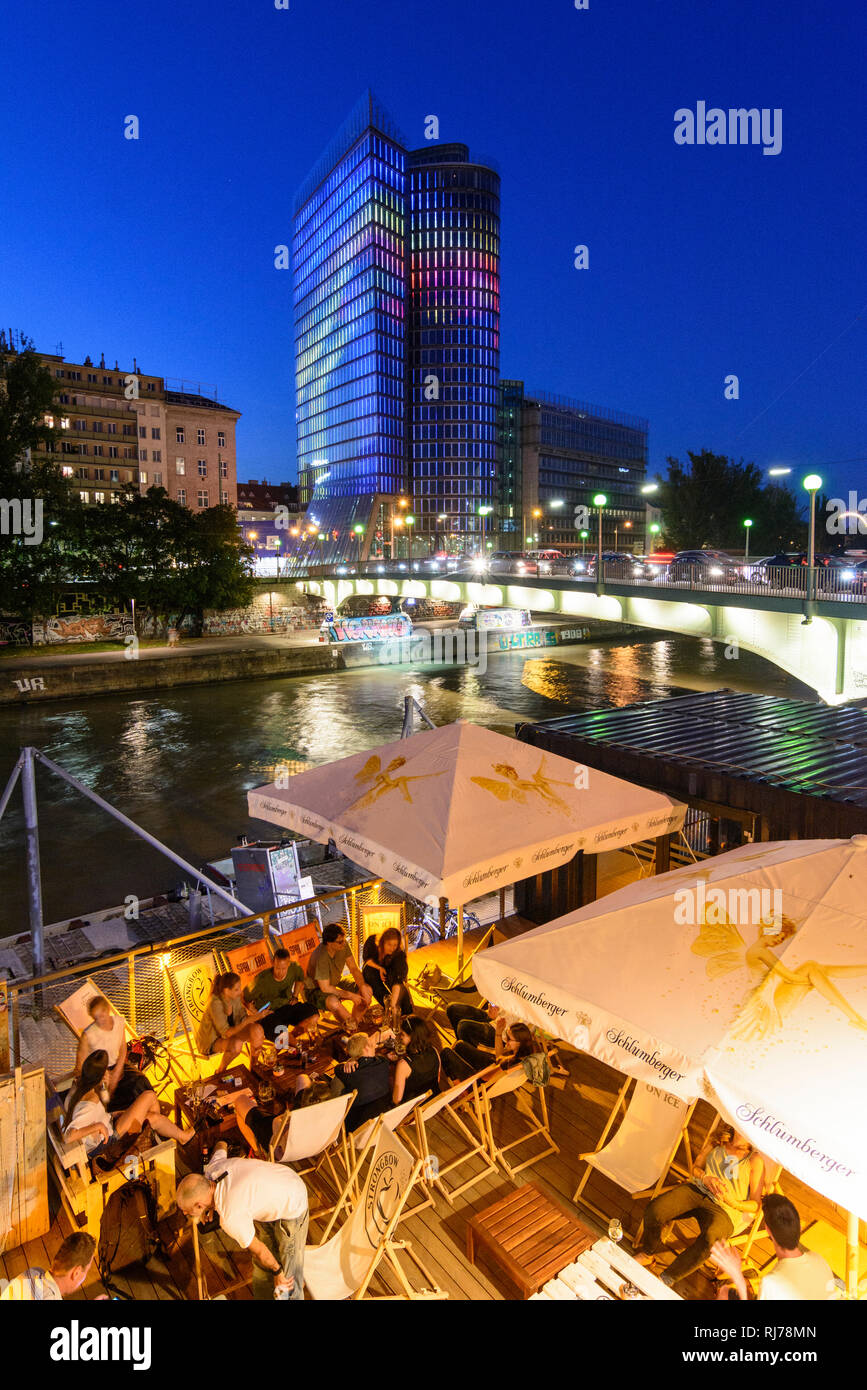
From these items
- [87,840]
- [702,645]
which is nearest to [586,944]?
[87,840]

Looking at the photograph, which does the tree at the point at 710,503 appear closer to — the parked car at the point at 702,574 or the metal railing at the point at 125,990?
the parked car at the point at 702,574

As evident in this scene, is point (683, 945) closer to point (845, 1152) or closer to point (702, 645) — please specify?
point (845, 1152)

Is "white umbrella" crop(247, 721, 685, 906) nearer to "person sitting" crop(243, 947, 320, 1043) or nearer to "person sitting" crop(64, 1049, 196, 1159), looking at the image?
"person sitting" crop(243, 947, 320, 1043)

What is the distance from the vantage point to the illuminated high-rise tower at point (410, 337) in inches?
4843

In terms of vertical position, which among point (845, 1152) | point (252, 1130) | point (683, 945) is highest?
point (683, 945)

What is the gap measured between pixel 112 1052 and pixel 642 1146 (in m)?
3.51

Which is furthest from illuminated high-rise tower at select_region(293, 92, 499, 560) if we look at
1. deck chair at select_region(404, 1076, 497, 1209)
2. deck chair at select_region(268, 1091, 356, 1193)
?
deck chair at select_region(268, 1091, 356, 1193)

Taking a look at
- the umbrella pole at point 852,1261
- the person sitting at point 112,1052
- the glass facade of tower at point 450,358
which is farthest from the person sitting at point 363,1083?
the glass facade of tower at point 450,358

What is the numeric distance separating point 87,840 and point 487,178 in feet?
463

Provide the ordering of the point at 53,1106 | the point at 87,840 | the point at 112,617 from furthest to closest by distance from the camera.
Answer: the point at 112,617 < the point at 87,840 < the point at 53,1106

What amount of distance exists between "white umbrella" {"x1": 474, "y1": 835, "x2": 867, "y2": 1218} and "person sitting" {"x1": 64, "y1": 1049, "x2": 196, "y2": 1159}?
216cm
